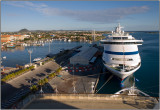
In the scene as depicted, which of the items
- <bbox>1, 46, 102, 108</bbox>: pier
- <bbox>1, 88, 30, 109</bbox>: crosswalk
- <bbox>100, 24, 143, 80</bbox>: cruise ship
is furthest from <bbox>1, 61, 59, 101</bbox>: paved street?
<bbox>100, 24, 143, 80</bbox>: cruise ship

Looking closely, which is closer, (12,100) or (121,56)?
(12,100)

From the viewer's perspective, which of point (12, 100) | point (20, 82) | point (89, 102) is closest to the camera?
point (89, 102)

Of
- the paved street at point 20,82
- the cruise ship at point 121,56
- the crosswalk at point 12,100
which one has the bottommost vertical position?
the crosswalk at point 12,100

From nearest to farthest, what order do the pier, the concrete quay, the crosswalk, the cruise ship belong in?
the concrete quay < the crosswalk < the pier < the cruise ship

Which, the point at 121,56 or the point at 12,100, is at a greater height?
the point at 121,56

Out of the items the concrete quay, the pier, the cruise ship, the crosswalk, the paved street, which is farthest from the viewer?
the cruise ship

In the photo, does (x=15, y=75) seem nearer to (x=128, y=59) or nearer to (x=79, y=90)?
(x=79, y=90)

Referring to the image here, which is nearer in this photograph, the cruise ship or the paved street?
the paved street

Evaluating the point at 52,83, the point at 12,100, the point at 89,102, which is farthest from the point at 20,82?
the point at 89,102

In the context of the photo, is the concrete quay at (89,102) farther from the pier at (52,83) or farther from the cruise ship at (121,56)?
the cruise ship at (121,56)

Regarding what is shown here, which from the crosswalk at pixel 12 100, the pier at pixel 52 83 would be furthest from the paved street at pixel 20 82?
the crosswalk at pixel 12 100

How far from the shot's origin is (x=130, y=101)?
8734 mm

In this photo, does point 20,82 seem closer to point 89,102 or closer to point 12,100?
point 12,100

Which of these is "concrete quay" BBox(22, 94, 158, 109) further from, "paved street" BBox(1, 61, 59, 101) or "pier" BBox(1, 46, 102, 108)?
"paved street" BBox(1, 61, 59, 101)
